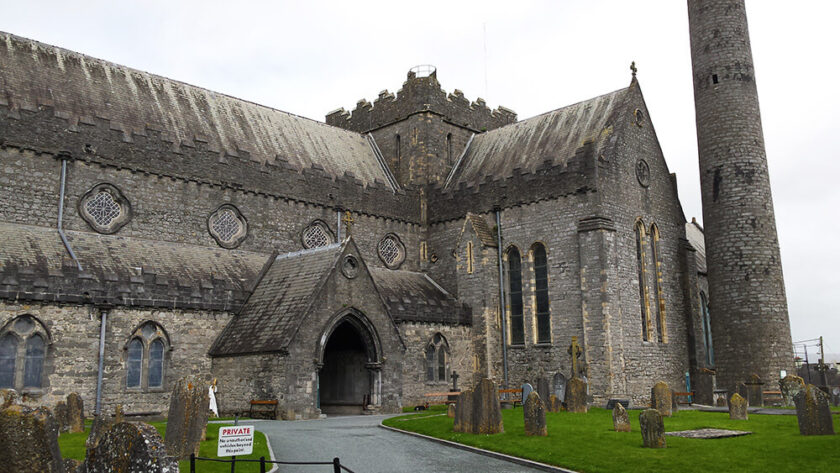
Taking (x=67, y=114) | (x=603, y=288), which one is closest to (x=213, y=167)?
(x=67, y=114)

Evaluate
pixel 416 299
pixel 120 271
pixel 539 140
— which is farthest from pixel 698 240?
pixel 120 271

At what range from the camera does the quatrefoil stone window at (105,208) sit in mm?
24047

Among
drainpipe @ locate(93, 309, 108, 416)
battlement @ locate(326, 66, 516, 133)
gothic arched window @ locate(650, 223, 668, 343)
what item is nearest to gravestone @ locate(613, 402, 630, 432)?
gothic arched window @ locate(650, 223, 668, 343)

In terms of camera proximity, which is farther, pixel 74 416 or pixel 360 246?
pixel 360 246

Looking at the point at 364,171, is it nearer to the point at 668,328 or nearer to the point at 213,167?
the point at 213,167

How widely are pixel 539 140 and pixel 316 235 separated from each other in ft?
35.4

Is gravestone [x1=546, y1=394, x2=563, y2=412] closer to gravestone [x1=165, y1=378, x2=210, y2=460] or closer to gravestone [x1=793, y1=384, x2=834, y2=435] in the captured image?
gravestone [x1=793, y1=384, x2=834, y2=435]

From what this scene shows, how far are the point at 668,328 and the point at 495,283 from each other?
23.9 feet

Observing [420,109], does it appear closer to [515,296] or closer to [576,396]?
[515,296]

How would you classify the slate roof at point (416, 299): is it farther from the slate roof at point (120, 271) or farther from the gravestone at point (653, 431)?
the gravestone at point (653, 431)

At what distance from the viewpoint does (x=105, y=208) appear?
24516 mm

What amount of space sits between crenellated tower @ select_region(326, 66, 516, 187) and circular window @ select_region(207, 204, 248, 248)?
965 cm

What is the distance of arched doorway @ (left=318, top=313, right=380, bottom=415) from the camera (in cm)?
2453

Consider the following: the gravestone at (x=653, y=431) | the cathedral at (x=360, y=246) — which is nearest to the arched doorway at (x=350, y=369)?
the cathedral at (x=360, y=246)
